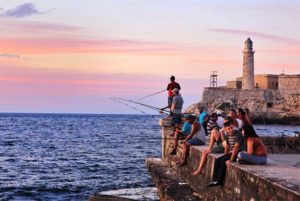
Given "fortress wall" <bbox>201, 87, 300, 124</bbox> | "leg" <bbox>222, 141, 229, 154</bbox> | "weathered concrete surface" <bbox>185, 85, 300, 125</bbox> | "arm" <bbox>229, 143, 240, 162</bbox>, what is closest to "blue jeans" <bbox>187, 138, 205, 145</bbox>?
"leg" <bbox>222, 141, 229, 154</bbox>

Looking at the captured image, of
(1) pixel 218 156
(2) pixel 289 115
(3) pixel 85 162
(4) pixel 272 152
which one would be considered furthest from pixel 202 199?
(2) pixel 289 115

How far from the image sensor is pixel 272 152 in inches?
719

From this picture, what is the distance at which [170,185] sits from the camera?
Result: 11.8 meters

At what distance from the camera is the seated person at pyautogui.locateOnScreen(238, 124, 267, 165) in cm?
873

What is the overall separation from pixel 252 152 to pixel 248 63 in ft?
284

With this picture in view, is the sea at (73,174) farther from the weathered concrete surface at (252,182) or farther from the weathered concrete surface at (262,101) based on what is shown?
the weathered concrete surface at (262,101)

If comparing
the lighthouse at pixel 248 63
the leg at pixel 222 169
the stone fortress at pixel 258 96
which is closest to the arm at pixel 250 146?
the leg at pixel 222 169

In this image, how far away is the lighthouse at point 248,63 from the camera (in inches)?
3691

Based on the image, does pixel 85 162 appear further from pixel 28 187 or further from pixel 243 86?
pixel 243 86

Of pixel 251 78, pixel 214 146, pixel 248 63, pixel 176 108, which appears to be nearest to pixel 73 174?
pixel 176 108

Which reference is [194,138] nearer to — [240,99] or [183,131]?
[183,131]

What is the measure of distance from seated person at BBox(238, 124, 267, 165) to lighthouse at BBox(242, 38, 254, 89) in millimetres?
85619

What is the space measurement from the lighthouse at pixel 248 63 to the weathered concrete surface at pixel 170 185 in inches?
3170

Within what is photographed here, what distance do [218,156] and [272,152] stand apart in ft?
29.3
